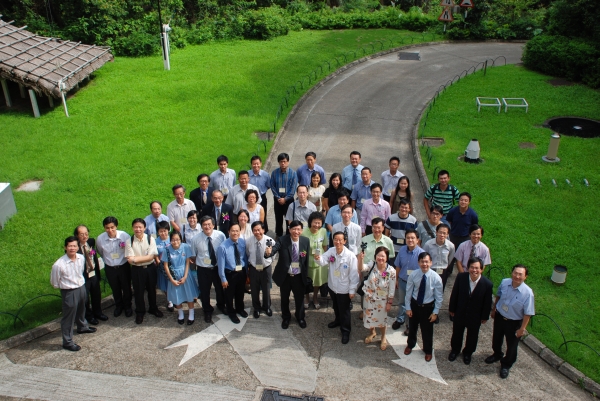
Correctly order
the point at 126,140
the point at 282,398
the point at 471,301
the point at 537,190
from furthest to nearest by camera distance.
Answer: the point at 126,140, the point at 537,190, the point at 471,301, the point at 282,398

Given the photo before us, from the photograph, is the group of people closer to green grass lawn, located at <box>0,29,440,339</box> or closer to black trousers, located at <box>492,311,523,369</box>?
black trousers, located at <box>492,311,523,369</box>

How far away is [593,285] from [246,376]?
22.8ft

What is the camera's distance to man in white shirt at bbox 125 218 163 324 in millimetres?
9555

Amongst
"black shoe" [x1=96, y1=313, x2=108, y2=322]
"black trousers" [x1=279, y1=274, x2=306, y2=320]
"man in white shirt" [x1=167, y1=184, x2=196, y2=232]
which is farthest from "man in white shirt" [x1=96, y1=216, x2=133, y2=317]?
"black trousers" [x1=279, y1=274, x2=306, y2=320]

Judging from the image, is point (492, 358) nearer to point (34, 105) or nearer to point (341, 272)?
point (341, 272)

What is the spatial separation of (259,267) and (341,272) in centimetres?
147

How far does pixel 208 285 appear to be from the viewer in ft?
32.0

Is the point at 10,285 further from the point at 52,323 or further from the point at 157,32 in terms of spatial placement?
the point at 157,32

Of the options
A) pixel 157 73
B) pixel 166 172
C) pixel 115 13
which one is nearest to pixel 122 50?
pixel 115 13

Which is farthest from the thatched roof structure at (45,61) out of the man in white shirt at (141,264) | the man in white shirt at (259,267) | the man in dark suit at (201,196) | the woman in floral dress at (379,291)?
the woman in floral dress at (379,291)

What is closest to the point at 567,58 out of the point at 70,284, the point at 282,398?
the point at 282,398

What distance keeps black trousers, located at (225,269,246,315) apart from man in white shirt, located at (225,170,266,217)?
182 centimetres

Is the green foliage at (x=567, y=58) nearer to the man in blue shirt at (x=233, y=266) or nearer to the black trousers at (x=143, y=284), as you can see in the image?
the man in blue shirt at (x=233, y=266)

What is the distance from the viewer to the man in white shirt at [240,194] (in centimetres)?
1108
